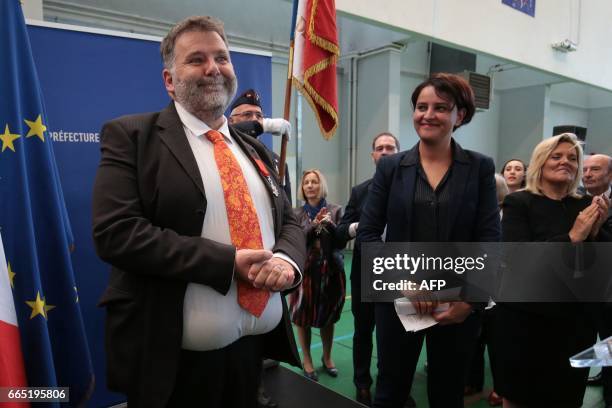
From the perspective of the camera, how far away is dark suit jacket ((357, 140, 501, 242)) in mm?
1473

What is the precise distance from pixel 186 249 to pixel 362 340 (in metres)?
1.79

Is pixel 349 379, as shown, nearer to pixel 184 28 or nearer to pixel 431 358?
pixel 431 358

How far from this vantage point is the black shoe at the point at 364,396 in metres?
2.38

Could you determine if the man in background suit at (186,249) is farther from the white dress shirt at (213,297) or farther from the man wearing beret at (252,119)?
the man wearing beret at (252,119)

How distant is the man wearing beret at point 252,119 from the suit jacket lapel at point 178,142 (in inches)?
39.6

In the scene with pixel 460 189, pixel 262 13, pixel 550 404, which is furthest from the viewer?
pixel 262 13

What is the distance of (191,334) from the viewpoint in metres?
1.03

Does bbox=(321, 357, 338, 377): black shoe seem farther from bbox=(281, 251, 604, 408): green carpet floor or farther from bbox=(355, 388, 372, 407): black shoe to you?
bbox=(355, 388, 372, 407): black shoe

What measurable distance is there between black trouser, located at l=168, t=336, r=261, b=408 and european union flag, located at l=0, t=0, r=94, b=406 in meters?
0.67

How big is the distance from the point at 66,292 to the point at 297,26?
63.8 inches

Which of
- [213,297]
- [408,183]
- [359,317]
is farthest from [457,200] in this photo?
[359,317]

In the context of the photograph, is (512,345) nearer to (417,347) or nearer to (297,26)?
(417,347)

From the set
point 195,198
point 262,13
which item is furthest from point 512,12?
point 195,198

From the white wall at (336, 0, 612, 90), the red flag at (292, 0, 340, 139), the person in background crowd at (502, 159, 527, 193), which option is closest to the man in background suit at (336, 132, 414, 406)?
the red flag at (292, 0, 340, 139)
